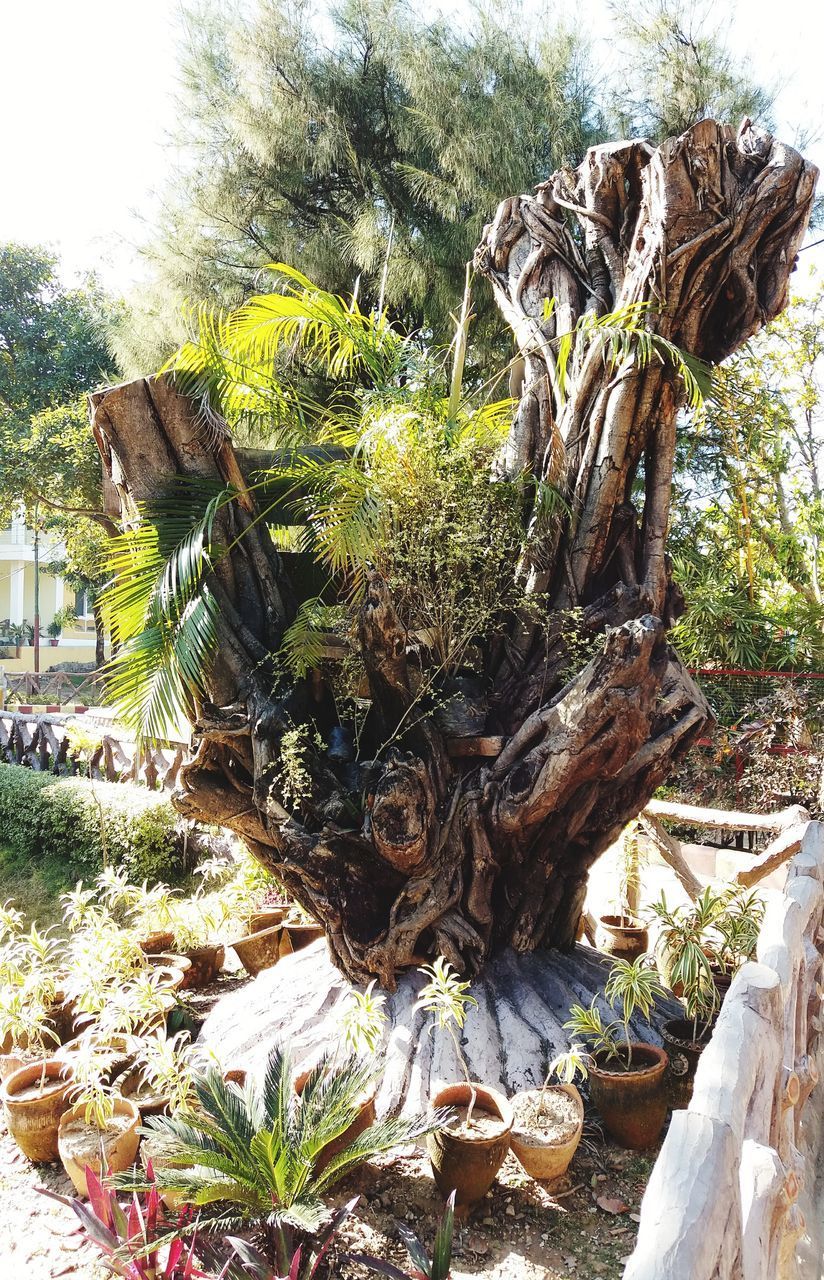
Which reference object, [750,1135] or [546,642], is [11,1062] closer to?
[546,642]

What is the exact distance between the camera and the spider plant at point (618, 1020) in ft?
12.1

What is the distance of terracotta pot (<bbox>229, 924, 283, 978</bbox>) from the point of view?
5.20 metres

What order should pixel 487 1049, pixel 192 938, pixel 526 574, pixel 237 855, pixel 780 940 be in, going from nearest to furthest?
pixel 780 940 < pixel 487 1049 < pixel 526 574 < pixel 192 938 < pixel 237 855

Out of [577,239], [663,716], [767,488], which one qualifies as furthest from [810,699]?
[577,239]

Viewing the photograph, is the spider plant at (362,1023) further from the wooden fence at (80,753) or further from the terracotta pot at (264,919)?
the wooden fence at (80,753)

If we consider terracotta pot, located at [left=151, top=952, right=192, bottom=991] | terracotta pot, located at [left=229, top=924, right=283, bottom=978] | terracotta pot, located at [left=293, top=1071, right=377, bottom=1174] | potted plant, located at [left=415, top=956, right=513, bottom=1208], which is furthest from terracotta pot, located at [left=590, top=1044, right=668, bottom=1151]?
terracotta pot, located at [left=229, top=924, right=283, bottom=978]

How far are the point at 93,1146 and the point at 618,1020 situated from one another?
7.21 feet

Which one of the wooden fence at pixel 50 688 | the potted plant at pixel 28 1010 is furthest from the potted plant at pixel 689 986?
the wooden fence at pixel 50 688

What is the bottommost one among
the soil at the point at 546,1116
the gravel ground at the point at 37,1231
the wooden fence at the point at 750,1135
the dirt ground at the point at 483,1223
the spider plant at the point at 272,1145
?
the gravel ground at the point at 37,1231

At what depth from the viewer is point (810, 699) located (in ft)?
26.9

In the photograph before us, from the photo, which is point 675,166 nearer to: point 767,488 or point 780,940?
point 780,940

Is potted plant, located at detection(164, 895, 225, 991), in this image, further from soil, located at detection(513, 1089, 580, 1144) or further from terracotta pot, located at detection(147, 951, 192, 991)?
soil, located at detection(513, 1089, 580, 1144)

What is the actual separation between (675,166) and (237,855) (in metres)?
5.92

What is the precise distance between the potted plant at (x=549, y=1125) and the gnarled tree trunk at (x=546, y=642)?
29.6 inches
